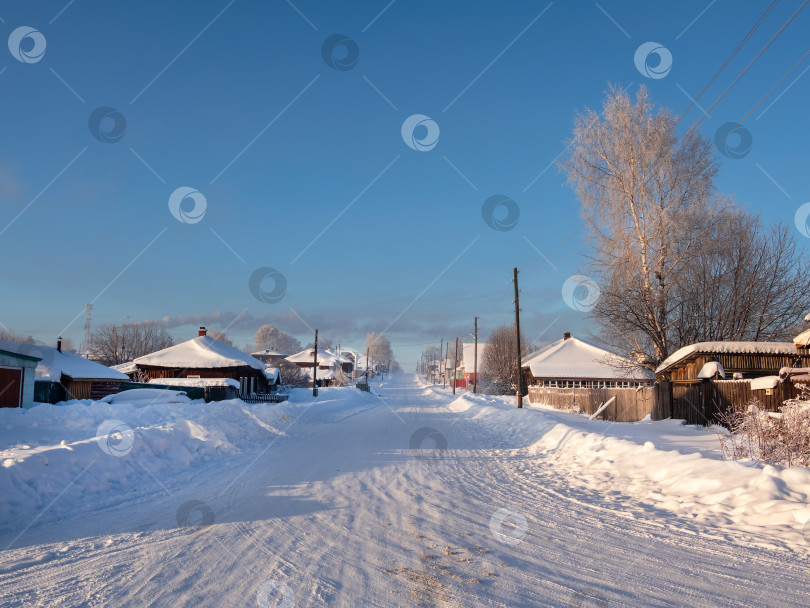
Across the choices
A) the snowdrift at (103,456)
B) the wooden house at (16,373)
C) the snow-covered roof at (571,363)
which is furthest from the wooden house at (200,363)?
the snow-covered roof at (571,363)

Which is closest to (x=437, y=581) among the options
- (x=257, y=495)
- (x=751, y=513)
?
(x=257, y=495)

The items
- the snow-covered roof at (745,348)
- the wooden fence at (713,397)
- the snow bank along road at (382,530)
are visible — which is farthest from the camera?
the snow-covered roof at (745,348)

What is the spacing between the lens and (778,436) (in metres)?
9.72

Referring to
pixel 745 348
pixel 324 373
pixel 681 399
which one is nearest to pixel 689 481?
pixel 745 348

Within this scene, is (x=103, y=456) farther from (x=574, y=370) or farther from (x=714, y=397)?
(x=574, y=370)

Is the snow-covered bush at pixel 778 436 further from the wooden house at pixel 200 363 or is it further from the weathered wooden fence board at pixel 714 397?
the wooden house at pixel 200 363

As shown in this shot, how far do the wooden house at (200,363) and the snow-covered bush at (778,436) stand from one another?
42.4 meters

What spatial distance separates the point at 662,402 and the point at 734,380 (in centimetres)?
476

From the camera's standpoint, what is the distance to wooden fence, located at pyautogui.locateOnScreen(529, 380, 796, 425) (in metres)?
17.4

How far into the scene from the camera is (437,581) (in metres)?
4.72

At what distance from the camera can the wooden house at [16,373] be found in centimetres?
2381

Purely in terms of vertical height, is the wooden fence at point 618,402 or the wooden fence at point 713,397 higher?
the wooden fence at point 713,397

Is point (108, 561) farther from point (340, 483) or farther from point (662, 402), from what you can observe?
point (662, 402)

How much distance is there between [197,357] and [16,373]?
2256 centimetres
